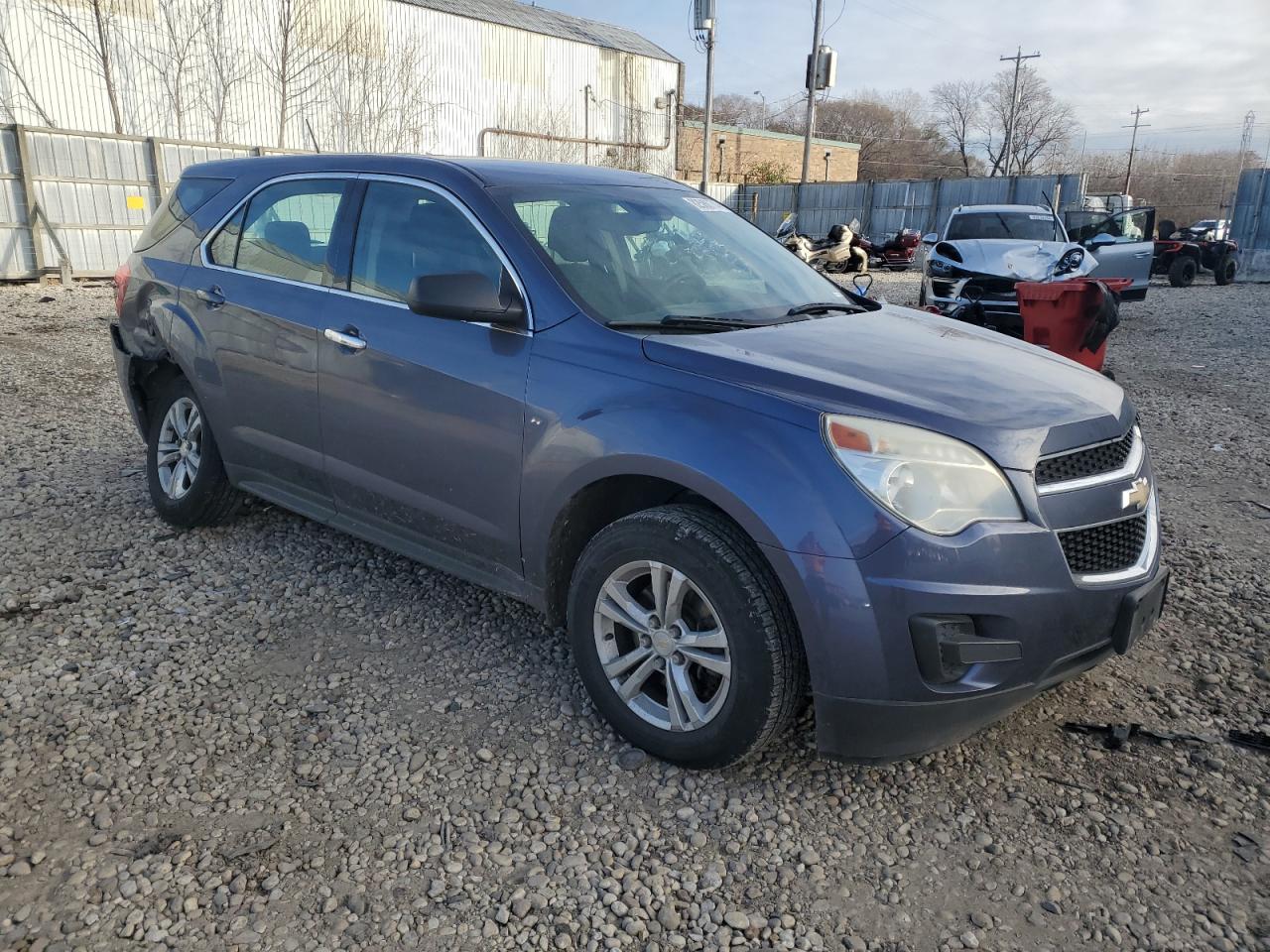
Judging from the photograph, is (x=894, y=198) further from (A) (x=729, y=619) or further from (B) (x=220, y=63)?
(A) (x=729, y=619)

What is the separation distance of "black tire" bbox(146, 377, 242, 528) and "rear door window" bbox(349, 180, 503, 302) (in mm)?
1346

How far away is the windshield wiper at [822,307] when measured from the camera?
3602mm

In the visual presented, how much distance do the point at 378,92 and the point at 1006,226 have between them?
74.1 ft

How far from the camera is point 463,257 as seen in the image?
11.2 ft

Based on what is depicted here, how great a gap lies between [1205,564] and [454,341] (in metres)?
3.72

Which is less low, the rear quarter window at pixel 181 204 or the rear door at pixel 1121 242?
the rear quarter window at pixel 181 204

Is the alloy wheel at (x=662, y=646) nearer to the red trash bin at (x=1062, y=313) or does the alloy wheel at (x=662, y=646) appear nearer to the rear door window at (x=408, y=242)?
the rear door window at (x=408, y=242)

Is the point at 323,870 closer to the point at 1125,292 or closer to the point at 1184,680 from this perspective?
the point at 1184,680

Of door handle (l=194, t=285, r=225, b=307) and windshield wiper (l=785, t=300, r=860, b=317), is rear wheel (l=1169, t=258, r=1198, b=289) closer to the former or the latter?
windshield wiper (l=785, t=300, r=860, b=317)

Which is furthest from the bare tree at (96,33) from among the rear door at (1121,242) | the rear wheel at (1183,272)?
the rear wheel at (1183,272)

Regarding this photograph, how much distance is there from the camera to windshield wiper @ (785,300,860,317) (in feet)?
11.8

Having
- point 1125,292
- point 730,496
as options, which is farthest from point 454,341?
point 1125,292

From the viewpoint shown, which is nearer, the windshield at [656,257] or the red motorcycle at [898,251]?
the windshield at [656,257]

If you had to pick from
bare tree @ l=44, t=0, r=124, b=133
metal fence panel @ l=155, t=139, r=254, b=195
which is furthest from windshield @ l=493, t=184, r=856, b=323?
bare tree @ l=44, t=0, r=124, b=133
